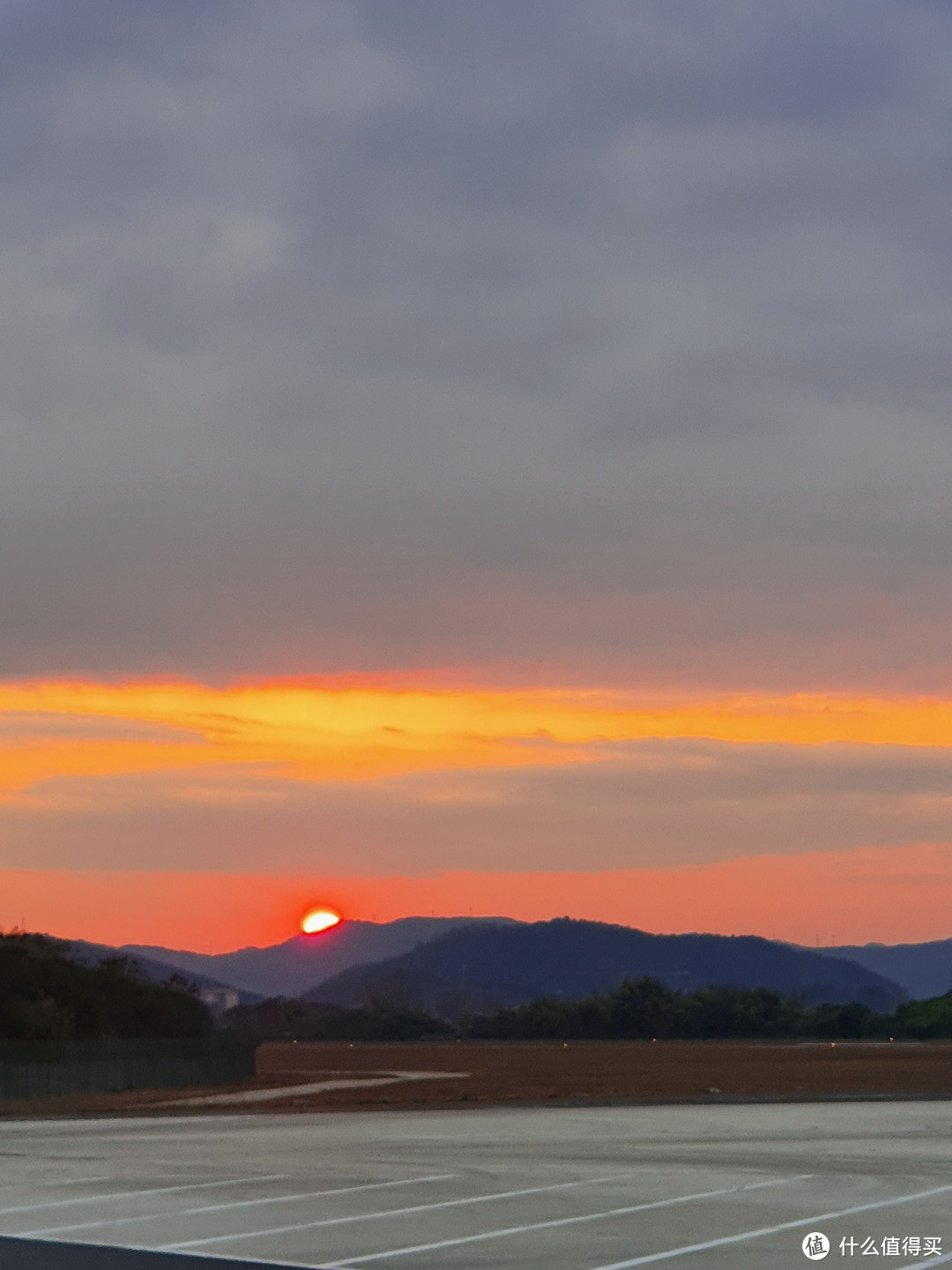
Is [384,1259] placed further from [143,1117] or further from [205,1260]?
[143,1117]

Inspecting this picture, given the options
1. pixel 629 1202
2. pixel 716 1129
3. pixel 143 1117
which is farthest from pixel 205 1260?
pixel 143 1117

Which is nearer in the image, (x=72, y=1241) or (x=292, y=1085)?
(x=72, y=1241)

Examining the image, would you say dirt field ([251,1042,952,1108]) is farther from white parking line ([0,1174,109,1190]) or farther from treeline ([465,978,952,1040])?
white parking line ([0,1174,109,1190])

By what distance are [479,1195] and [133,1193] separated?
412 cm

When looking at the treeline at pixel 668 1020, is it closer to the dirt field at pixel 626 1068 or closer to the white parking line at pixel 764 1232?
the dirt field at pixel 626 1068

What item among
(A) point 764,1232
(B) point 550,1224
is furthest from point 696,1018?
(A) point 764,1232

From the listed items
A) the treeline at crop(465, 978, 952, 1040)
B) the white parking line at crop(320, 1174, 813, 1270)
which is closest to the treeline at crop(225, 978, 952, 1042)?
the treeline at crop(465, 978, 952, 1040)

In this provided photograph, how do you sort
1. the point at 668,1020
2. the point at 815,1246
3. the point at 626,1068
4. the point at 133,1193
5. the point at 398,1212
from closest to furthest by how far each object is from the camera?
the point at 815,1246
the point at 398,1212
the point at 133,1193
the point at 626,1068
the point at 668,1020

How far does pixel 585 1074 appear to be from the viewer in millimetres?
76312

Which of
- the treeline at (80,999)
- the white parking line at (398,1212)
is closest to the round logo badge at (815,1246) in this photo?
the white parking line at (398,1212)

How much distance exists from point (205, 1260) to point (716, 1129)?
20.3 metres

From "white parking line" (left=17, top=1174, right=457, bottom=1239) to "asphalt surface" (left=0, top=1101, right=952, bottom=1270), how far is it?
1.6 inches

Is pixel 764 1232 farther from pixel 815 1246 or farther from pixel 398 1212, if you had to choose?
pixel 398 1212

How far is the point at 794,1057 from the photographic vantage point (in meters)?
100
